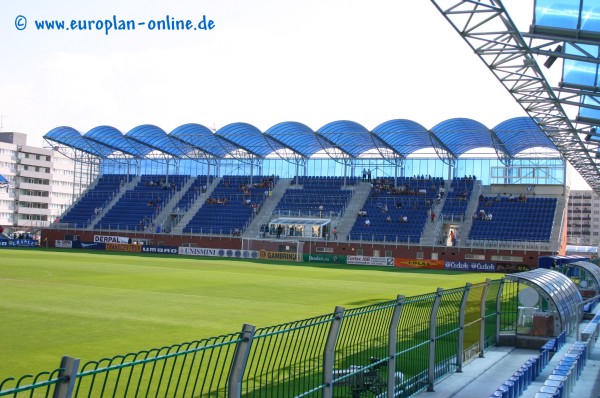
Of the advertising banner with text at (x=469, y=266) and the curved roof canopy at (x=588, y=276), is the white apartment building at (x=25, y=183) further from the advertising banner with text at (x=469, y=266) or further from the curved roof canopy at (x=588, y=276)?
the curved roof canopy at (x=588, y=276)

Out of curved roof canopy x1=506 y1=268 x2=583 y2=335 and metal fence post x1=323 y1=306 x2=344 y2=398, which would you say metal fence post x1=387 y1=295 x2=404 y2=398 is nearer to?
metal fence post x1=323 y1=306 x2=344 y2=398

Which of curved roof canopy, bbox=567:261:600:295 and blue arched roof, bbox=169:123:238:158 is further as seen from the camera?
blue arched roof, bbox=169:123:238:158

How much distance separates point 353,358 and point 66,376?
6.59 meters

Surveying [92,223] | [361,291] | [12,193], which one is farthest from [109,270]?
[12,193]

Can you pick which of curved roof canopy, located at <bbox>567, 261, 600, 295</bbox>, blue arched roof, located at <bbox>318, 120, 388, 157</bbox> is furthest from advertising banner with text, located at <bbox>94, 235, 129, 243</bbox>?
curved roof canopy, located at <bbox>567, 261, 600, 295</bbox>

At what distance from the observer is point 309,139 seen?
71625 millimetres

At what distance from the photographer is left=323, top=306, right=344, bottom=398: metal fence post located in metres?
8.78

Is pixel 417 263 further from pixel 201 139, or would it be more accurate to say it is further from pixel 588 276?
pixel 588 276

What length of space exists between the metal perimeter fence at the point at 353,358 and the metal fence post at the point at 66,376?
7.32 feet

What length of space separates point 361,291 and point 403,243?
31784mm

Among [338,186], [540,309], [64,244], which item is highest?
[338,186]

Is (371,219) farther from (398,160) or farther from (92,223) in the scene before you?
(92,223)

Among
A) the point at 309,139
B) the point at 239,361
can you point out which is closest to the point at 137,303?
the point at 239,361

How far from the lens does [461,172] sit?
76125 millimetres
